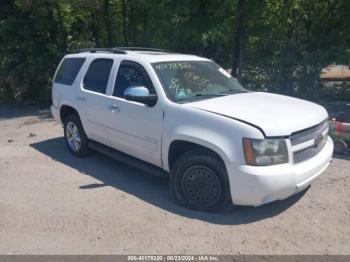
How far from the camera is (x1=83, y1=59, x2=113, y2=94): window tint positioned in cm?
595

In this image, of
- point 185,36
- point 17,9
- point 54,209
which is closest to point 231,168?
point 54,209

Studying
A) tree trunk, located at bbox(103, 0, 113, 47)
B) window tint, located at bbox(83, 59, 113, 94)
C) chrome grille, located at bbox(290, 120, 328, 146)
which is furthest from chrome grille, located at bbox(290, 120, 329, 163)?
tree trunk, located at bbox(103, 0, 113, 47)

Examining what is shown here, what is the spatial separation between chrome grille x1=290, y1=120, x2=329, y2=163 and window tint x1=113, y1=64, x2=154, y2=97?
193 centimetres

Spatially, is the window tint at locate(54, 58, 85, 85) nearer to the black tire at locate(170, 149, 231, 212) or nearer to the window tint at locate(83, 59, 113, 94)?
the window tint at locate(83, 59, 113, 94)

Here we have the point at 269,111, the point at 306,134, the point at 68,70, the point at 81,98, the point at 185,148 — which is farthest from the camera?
the point at 68,70

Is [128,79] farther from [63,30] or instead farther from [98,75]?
[63,30]

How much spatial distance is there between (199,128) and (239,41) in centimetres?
689

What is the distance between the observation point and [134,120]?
524 cm

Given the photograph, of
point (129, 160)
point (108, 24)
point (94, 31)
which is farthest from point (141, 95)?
point (94, 31)

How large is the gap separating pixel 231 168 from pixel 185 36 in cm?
614

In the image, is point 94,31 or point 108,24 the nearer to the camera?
point 108,24

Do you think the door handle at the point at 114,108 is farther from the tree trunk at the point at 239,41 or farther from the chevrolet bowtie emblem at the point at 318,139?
the tree trunk at the point at 239,41

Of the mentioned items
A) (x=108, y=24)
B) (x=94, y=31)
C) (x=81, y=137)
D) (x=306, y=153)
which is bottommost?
(x=81, y=137)

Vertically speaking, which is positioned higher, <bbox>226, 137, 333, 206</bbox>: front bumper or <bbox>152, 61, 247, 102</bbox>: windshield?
<bbox>152, 61, 247, 102</bbox>: windshield
